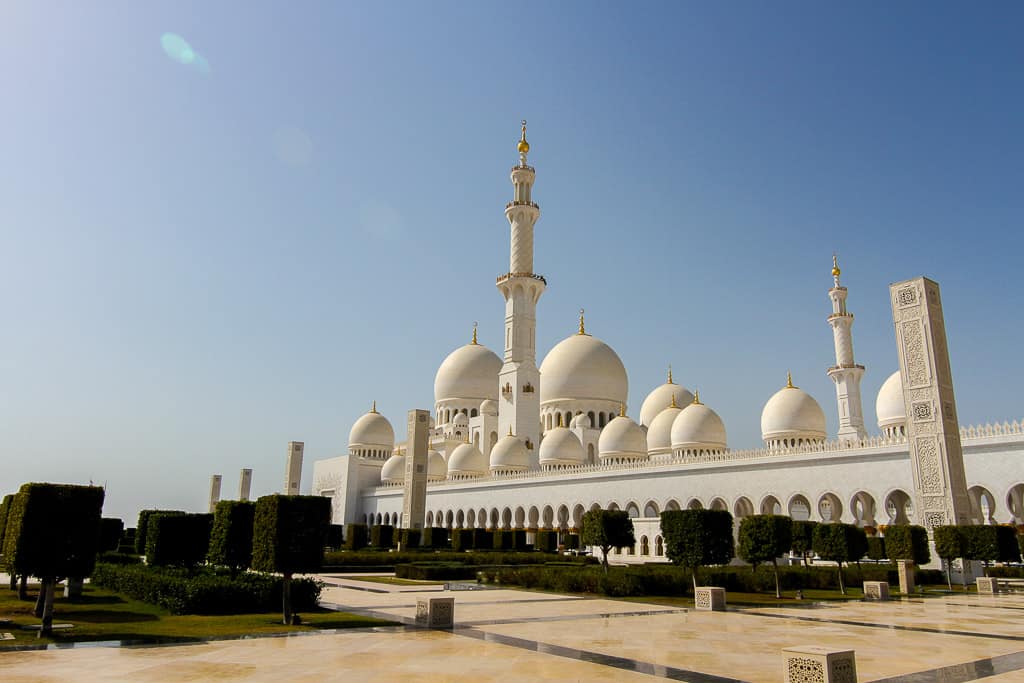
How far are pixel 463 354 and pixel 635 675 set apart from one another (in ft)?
165

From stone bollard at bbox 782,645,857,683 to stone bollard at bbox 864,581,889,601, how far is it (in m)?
11.7

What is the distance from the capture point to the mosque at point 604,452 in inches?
1117

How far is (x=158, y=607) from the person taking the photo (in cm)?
1281

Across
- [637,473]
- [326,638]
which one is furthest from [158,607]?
[637,473]

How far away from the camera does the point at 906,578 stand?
62.1 ft

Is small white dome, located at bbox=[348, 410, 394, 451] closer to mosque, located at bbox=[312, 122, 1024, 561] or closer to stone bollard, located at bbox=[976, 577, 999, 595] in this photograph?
mosque, located at bbox=[312, 122, 1024, 561]

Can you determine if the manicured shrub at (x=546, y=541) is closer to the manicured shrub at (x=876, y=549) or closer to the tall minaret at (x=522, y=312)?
the tall minaret at (x=522, y=312)

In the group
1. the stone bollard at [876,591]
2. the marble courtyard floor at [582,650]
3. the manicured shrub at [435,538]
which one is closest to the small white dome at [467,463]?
the manicured shrub at [435,538]

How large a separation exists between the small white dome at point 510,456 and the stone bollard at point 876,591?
1124 inches

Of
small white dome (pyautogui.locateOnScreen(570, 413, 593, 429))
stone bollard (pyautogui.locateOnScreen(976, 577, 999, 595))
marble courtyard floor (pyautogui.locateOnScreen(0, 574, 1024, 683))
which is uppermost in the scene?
small white dome (pyautogui.locateOnScreen(570, 413, 593, 429))

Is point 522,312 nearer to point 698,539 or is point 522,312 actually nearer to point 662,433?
point 662,433

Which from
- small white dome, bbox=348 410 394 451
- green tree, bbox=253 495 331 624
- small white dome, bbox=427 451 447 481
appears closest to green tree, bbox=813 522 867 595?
green tree, bbox=253 495 331 624

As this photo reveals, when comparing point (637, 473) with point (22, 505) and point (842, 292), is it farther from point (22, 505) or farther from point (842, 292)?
point (22, 505)

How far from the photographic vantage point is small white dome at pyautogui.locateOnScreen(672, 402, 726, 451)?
3922cm
